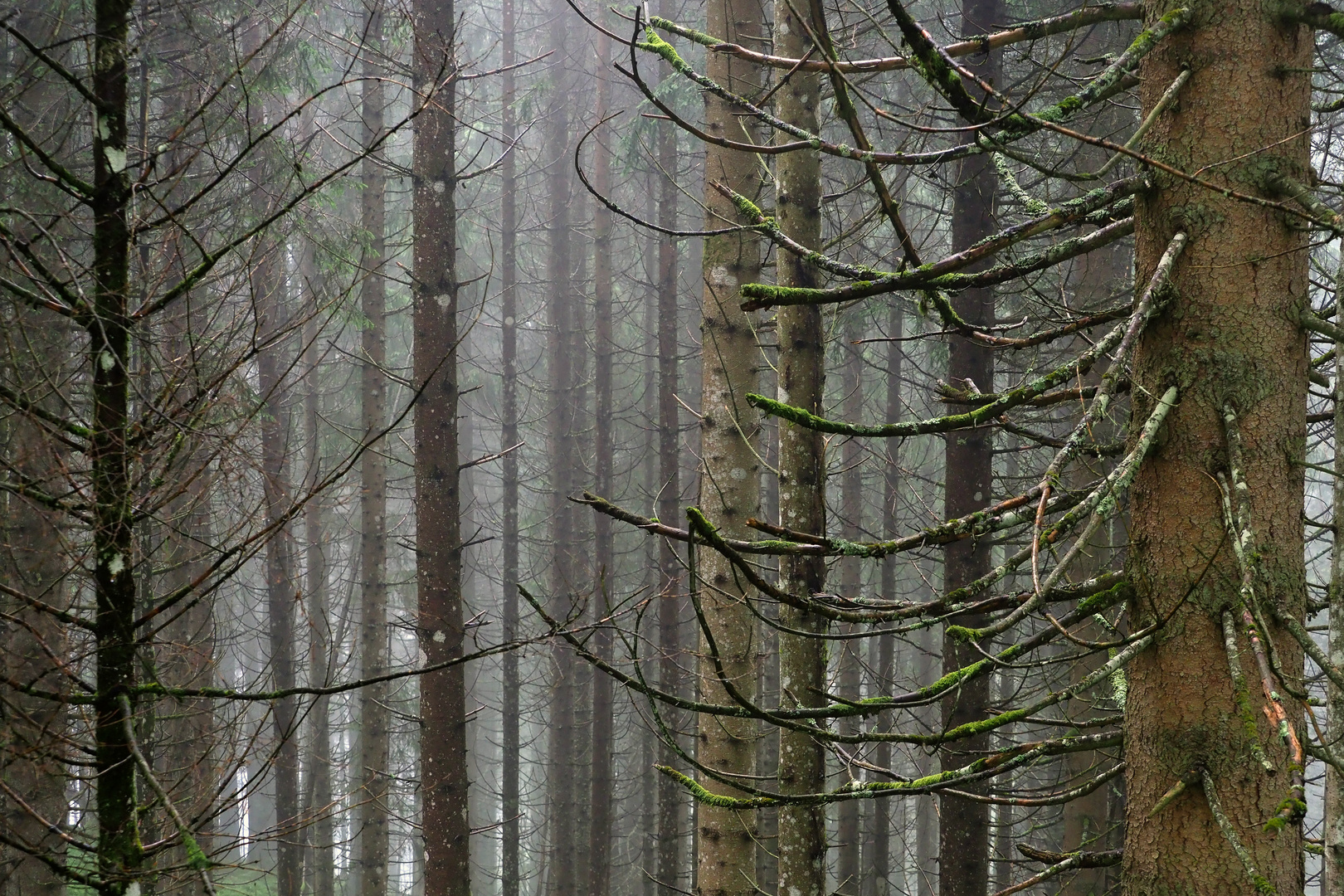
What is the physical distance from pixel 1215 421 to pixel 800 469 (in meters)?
2.75

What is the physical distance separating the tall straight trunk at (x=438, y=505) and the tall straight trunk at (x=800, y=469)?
2.78 metres

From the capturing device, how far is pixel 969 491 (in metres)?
7.15

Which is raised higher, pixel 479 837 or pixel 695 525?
pixel 695 525

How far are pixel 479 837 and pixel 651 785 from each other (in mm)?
11694

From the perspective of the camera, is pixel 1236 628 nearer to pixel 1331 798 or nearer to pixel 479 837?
pixel 1331 798

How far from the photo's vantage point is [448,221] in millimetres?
7188

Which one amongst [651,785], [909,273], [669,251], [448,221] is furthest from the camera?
[651,785]

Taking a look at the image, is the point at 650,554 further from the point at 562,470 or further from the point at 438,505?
the point at 438,505

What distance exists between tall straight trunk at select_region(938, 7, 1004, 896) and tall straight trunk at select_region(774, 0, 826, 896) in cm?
204

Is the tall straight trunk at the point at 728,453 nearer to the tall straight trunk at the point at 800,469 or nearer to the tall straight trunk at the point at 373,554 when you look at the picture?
the tall straight trunk at the point at 800,469

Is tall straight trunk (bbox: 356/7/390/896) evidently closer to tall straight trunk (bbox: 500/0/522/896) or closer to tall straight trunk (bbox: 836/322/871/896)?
tall straight trunk (bbox: 500/0/522/896)

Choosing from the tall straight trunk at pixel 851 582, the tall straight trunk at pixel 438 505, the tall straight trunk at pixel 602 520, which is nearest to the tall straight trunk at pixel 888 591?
the tall straight trunk at pixel 851 582

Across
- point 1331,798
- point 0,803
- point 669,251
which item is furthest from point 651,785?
point 1331,798

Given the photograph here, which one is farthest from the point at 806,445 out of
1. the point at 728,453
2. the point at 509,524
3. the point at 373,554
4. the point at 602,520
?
the point at 509,524
